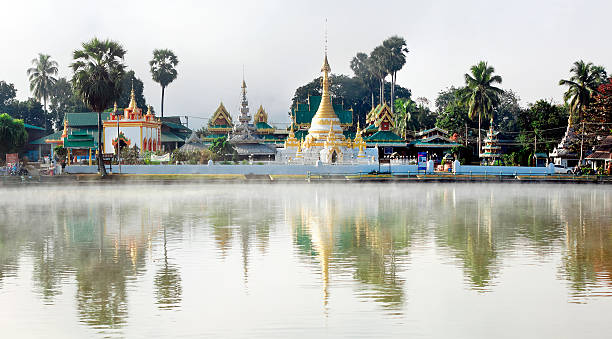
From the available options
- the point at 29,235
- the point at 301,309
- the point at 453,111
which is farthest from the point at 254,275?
the point at 453,111

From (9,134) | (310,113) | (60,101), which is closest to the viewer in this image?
(9,134)

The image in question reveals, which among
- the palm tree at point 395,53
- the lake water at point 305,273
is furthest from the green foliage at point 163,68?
the lake water at point 305,273

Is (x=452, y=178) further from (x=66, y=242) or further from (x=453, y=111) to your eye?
(x=66, y=242)

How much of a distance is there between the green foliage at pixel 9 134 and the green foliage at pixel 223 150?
21689 mm

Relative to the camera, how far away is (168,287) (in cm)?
1353

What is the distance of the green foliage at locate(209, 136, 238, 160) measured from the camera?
62.8 metres

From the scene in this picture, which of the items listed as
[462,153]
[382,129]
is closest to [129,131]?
[382,129]

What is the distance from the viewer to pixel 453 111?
85188 mm

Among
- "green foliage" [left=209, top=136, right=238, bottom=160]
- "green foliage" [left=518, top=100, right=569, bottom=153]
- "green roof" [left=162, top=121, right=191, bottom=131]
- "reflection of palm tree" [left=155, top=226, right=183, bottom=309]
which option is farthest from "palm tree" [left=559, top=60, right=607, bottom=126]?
"reflection of palm tree" [left=155, top=226, right=183, bottom=309]

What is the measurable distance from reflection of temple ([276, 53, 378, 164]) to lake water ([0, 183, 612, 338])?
33847mm

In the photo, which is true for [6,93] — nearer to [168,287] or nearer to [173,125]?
[173,125]

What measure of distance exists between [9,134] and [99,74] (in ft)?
66.4

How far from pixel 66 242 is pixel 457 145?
193 ft

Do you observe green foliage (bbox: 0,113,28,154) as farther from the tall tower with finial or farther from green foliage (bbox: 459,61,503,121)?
green foliage (bbox: 459,61,503,121)
